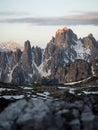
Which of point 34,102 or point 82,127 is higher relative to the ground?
point 34,102

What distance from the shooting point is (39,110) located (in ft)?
95.8

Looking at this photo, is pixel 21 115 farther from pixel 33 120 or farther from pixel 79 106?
pixel 79 106

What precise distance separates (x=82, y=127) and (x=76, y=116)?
1181 mm

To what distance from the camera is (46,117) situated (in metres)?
28.6

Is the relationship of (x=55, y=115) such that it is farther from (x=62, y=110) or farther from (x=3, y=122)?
(x=3, y=122)

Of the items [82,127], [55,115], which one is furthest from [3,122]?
[82,127]

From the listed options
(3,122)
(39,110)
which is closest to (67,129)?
(39,110)

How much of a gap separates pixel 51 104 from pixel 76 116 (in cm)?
224

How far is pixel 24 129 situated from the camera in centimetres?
2820

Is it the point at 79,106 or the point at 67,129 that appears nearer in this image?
the point at 67,129

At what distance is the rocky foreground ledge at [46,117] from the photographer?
28.3m

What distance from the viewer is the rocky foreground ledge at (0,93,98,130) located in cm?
2827

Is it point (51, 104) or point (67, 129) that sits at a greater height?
point (51, 104)

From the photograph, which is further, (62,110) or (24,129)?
(62,110)
